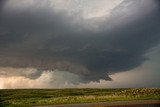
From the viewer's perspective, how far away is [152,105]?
28984 mm

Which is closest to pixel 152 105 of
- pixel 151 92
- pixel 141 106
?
pixel 141 106

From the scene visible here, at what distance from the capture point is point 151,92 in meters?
68.8

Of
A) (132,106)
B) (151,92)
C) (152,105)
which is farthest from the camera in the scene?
(151,92)

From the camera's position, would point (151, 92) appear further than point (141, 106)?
Yes

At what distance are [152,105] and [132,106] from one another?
10.8 ft

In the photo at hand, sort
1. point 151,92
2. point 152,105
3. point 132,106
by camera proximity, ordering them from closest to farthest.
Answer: point 132,106 → point 152,105 → point 151,92

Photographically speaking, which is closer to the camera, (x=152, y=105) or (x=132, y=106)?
(x=132, y=106)

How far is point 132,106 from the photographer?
2650 centimetres

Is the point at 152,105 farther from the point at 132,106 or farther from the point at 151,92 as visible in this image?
the point at 151,92

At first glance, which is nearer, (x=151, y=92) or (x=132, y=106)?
(x=132, y=106)

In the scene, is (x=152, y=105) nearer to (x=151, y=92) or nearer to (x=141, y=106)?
(x=141, y=106)

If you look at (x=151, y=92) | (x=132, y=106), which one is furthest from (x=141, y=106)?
(x=151, y=92)

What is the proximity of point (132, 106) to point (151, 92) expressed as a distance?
143ft
